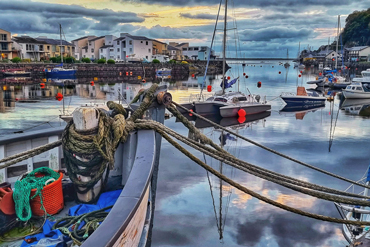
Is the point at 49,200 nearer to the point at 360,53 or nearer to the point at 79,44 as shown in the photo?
the point at 79,44

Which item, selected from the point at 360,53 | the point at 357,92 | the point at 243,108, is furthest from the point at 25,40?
the point at 360,53

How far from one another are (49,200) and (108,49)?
9320 centimetres

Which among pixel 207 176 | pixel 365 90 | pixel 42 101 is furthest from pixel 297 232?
pixel 365 90

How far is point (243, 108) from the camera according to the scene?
26.4 metres

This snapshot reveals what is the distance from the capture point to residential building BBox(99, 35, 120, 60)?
92938mm

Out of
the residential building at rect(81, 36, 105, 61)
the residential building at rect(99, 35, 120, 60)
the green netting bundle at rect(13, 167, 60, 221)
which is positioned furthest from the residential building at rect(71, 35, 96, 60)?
the green netting bundle at rect(13, 167, 60, 221)

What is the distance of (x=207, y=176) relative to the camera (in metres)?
13.6

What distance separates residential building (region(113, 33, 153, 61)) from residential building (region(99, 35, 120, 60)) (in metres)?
1.82

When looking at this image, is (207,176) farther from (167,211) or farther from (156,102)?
(156,102)

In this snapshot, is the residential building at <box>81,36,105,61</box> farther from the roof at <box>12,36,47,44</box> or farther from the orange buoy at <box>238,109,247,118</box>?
the orange buoy at <box>238,109,247,118</box>

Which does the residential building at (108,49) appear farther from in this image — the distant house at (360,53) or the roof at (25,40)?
the distant house at (360,53)

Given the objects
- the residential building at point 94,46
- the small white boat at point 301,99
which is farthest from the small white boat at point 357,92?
the residential building at point 94,46

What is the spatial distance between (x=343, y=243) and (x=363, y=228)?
4.31 feet

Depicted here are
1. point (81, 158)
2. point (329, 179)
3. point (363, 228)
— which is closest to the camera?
point (81, 158)
